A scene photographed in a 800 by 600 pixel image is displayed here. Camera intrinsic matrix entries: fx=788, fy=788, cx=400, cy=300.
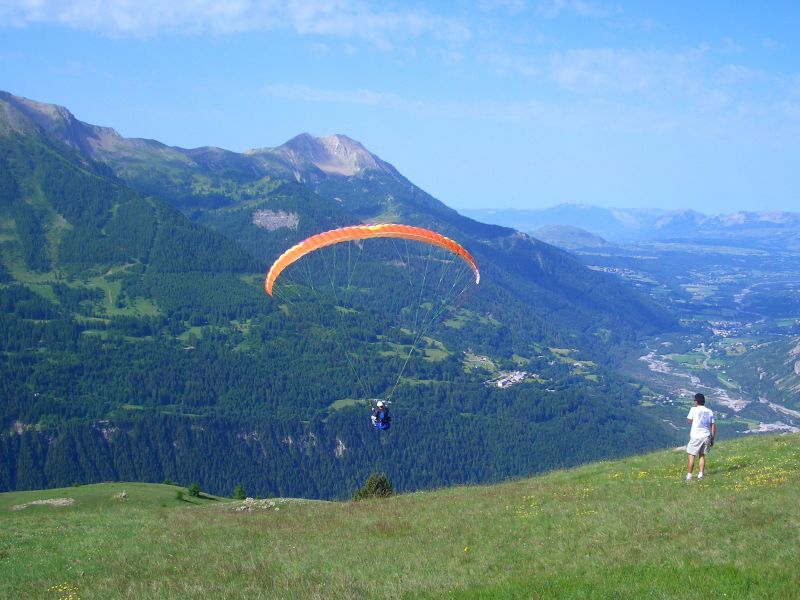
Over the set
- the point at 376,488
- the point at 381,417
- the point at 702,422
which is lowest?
the point at 376,488

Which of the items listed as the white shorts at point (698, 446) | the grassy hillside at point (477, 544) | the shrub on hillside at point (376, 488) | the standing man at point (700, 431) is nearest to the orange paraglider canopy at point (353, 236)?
the shrub on hillside at point (376, 488)

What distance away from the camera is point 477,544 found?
2275 centimetres

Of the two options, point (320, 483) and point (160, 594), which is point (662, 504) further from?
point (320, 483)

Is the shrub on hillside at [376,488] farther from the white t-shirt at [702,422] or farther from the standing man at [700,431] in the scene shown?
the white t-shirt at [702,422]

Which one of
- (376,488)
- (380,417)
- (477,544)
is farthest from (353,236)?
(477,544)

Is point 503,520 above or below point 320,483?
above

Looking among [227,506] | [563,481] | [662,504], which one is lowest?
[227,506]

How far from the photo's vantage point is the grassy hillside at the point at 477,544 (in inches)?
676

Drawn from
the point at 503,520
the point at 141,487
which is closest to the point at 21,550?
the point at 503,520

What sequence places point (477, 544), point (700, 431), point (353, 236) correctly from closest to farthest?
point (477, 544) < point (700, 431) < point (353, 236)

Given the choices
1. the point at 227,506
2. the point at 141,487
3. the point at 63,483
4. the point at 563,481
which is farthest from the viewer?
the point at 63,483

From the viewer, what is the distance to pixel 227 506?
38.7 metres

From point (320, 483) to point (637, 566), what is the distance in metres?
180

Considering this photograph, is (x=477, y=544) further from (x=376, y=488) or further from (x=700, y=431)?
(x=376, y=488)
